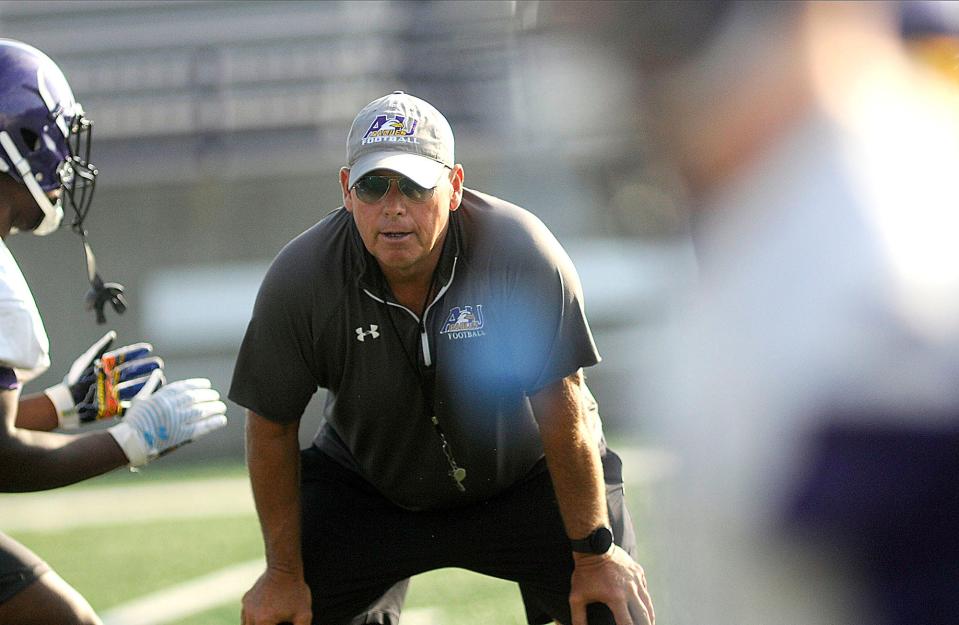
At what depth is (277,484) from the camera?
337 cm

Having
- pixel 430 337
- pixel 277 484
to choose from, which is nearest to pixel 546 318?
pixel 430 337

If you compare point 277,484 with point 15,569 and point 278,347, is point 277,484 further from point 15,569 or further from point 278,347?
point 15,569

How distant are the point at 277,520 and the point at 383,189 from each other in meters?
0.97

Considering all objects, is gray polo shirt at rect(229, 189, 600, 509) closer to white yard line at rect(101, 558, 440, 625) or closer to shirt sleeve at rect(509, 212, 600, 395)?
shirt sleeve at rect(509, 212, 600, 395)

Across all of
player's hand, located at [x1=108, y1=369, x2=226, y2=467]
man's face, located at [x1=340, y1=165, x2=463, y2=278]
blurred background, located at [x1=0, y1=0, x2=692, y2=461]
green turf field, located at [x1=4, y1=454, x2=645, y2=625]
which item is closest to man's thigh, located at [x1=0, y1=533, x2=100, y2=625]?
player's hand, located at [x1=108, y1=369, x2=226, y2=467]

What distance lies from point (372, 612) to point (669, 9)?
120 inches

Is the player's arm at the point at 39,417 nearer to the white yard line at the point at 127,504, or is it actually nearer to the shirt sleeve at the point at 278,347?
the shirt sleeve at the point at 278,347

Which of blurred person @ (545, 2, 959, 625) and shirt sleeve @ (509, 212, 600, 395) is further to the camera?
shirt sleeve @ (509, 212, 600, 395)

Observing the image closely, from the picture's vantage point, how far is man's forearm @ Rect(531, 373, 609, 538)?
3273 millimetres

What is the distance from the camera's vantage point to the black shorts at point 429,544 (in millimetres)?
3551

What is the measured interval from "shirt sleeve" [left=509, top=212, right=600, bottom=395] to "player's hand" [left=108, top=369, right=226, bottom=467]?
97 centimetres

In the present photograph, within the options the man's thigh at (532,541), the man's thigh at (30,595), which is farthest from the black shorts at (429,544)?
the man's thigh at (30,595)

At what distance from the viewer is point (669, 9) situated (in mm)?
862

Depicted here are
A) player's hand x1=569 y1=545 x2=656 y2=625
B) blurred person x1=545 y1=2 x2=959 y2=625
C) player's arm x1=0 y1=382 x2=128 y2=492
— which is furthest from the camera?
player's hand x1=569 y1=545 x2=656 y2=625
